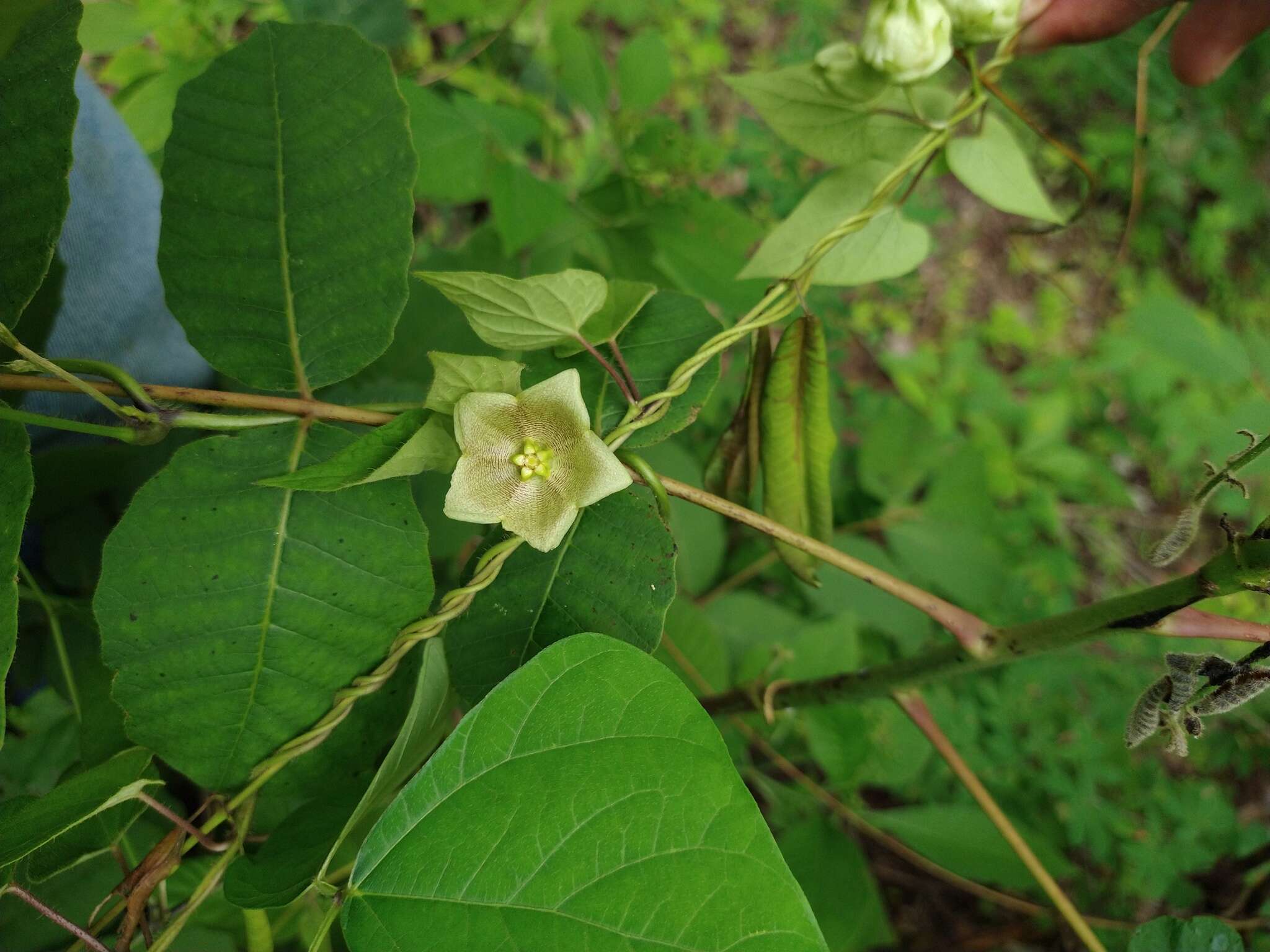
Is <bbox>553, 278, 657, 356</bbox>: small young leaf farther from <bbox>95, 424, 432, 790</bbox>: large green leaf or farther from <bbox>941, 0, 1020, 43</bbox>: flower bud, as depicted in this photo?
<bbox>941, 0, 1020, 43</bbox>: flower bud

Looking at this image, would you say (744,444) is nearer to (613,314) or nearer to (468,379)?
(613,314)

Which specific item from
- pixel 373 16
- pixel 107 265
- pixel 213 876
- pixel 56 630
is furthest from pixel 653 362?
pixel 373 16

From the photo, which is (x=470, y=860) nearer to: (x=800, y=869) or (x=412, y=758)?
(x=412, y=758)

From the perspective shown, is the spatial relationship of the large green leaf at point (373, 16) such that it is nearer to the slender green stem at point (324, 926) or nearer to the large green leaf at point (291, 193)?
the large green leaf at point (291, 193)

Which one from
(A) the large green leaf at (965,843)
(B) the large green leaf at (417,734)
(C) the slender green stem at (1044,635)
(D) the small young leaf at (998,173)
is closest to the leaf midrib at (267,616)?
(B) the large green leaf at (417,734)

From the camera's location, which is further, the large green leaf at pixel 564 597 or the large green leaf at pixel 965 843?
the large green leaf at pixel 965 843

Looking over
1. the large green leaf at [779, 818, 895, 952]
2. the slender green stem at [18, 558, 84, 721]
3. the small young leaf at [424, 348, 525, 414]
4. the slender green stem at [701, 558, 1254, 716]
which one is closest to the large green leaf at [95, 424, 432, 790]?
the small young leaf at [424, 348, 525, 414]
